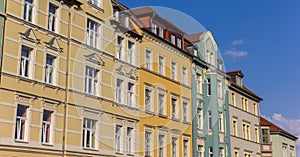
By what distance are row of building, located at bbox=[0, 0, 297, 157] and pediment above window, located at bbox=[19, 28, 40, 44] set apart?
49mm

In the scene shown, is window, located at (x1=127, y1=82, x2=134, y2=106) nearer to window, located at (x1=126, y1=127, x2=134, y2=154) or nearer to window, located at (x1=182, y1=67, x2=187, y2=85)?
window, located at (x1=126, y1=127, x2=134, y2=154)

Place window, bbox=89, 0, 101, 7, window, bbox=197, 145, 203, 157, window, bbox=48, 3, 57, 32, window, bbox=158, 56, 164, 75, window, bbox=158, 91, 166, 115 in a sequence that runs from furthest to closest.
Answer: window, bbox=197, 145, 203, 157
window, bbox=158, 56, 164, 75
window, bbox=158, 91, 166, 115
window, bbox=89, 0, 101, 7
window, bbox=48, 3, 57, 32

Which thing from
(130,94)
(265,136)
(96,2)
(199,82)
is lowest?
(265,136)

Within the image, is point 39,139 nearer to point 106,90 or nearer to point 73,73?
point 73,73

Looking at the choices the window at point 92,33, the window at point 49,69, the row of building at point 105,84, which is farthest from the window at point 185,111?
the window at point 49,69

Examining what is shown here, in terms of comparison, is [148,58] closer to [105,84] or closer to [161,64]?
[161,64]

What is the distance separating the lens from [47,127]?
21.7m

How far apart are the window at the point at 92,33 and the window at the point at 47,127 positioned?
5.13 meters

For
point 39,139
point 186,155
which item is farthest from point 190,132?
point 39,139

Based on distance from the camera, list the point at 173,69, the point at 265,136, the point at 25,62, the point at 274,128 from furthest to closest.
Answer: the point at 274,128 → the point at 265,136 → the point at 173,69 → the point at 25,62

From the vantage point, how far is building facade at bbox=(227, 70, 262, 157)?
1640 inches

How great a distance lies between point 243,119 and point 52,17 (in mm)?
26853

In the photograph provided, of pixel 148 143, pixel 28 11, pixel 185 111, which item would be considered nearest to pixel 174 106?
pixel 185 111

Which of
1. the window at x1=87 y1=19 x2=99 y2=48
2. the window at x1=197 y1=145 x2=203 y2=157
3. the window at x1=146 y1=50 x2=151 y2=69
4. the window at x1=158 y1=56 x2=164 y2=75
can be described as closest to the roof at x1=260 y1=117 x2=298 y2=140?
the window at x1=197 y1=145 x2=203 y2=157
